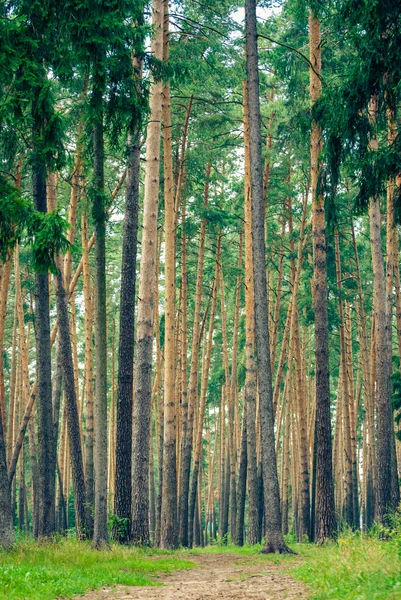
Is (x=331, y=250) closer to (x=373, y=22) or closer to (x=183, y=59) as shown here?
(x=183, y=59)

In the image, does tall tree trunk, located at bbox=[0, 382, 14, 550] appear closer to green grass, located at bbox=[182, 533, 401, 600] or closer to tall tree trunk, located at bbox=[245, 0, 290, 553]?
green grass, located at bbox=[182, 533, 401, 600]

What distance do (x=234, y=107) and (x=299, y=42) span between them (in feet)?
11.4

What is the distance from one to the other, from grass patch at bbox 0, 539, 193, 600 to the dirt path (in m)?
0.30

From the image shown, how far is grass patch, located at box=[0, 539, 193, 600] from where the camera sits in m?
7.26

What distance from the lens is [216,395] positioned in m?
44.9

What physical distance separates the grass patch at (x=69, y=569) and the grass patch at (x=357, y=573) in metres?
2.22

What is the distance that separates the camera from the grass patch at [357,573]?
19.2 feet

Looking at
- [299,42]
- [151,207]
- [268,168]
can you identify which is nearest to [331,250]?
[268,168]

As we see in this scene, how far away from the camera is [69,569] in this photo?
9.08 meters

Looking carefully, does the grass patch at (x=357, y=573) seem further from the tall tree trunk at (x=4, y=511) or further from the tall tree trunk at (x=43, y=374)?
the tall tree trunk at (x=43, y=374)

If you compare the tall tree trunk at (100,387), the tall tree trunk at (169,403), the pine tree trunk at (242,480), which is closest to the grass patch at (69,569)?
the tall tree trunk at (100,387)

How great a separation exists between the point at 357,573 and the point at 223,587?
2302mm

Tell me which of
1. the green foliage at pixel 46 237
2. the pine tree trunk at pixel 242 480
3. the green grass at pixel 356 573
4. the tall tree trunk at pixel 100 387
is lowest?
the pine tree trunk at pixel 242 480

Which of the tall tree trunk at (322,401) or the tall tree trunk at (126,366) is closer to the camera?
the tall tree trunk at (126,366)
